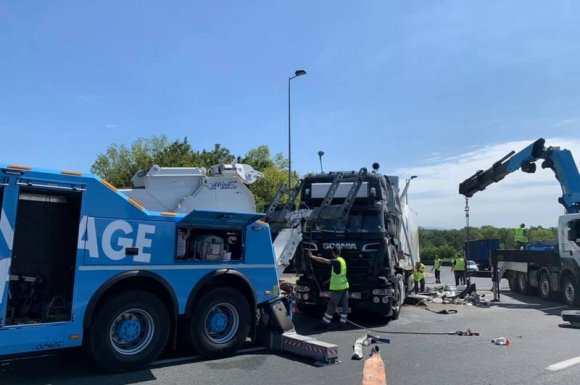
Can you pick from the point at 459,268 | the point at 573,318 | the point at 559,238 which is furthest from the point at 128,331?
the point at 459,268

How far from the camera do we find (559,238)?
49.9 ft

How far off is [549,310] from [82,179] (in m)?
13.3

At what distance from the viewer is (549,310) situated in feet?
46.6

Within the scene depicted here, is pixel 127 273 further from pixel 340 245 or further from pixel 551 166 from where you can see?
pixel 551 166

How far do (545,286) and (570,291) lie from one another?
199cm

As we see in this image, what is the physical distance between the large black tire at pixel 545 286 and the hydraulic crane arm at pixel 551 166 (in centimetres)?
247

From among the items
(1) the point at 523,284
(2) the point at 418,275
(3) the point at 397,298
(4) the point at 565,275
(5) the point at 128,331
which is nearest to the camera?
(5) the point at 128,331

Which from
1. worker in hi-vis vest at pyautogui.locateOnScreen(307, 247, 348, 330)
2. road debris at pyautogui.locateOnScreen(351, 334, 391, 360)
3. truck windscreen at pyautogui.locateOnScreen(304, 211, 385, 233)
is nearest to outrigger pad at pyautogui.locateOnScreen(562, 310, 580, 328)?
truck windscreen at pyautogui.locateOnScreen(304, 211, 385, 233)

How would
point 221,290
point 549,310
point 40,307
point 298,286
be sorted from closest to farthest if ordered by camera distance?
point 40,307
point 221,290
point 298,286
point 549,310

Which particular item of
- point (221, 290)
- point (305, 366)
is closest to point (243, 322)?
point (221, 290)

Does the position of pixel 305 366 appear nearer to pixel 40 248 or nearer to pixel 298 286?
pixel 40 248

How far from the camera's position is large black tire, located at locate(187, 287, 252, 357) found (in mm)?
7223

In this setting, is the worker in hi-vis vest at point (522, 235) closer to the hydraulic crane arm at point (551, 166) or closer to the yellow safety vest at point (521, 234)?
the yellow safety vest at point (521, 234)

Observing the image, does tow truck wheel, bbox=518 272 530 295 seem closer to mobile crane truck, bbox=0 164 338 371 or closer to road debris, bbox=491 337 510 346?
road debris, bbox=491 337 510 346
